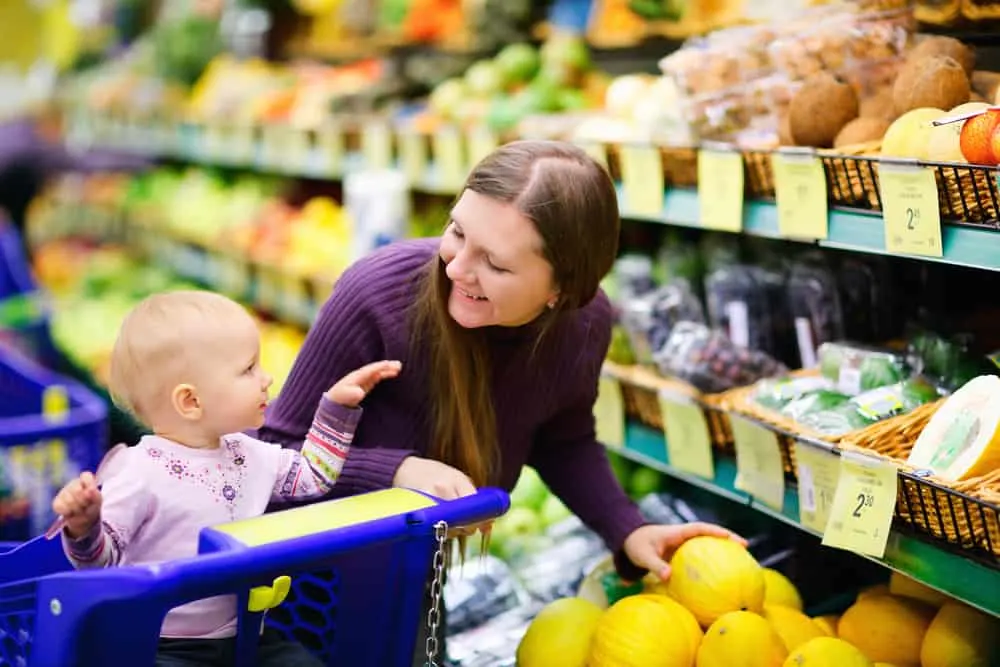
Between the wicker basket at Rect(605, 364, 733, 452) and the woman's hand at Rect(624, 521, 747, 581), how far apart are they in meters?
0.25

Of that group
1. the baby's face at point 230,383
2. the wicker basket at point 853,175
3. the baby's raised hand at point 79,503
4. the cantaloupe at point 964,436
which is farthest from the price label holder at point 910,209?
the baby's raised hand at point 79,503

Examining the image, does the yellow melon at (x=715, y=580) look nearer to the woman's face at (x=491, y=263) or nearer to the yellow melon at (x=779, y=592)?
the yellow melon at (x=779, y=592)

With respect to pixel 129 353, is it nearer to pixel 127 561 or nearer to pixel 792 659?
pixel 127 561

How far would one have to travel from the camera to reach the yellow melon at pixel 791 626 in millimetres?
1872

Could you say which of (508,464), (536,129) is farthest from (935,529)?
(536,129)

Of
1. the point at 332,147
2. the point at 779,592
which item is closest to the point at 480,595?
the point at 779,592

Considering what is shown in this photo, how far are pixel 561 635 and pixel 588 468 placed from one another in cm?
31

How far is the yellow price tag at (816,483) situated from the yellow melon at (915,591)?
22 centimetres

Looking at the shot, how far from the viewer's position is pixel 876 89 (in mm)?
2164

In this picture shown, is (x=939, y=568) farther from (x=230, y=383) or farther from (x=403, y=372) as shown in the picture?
(x=230, y=383)

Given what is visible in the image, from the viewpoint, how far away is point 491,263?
5.57 ft

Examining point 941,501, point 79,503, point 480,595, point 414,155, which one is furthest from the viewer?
point 414,155

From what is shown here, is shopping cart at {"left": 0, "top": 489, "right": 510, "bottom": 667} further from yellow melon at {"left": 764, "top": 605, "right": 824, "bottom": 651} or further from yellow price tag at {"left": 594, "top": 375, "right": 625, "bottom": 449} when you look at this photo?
yellow price tag at {"left": 594, "top": 375, "right": 625, "bottom": 449}

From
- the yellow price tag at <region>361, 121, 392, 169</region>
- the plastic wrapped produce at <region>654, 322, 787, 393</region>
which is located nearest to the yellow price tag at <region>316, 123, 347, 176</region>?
the yellow price tag at <region>361, 121, 392, 169</region>
